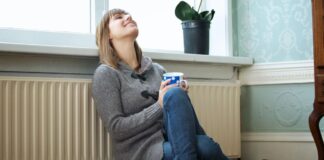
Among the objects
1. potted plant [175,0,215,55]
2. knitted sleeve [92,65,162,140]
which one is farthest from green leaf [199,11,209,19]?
knitted sleeve [92,65,162,140]

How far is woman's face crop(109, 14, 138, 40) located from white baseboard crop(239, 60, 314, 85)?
3.17ft

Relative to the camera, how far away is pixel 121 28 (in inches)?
91.5

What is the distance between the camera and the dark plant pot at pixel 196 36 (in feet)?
9.34

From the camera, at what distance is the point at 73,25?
2.63m

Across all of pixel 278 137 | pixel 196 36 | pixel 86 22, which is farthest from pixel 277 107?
pixel 86 22

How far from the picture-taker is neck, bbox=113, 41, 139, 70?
2348 millimetres

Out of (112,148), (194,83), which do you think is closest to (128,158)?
(112,148)

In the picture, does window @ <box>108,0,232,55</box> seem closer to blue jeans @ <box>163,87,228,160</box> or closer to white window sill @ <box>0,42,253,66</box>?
white window sill @ <box>0,42,253,66</box>

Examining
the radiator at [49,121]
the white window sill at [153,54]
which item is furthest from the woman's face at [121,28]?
the radiator at [49,121]

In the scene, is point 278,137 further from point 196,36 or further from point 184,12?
point 184,12

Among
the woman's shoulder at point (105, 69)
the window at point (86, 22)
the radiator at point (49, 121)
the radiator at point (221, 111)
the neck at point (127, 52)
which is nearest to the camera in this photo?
the radiator at point (49, 121)

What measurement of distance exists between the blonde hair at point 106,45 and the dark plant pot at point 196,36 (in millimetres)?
541

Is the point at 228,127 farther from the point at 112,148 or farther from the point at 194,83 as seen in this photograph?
the point at 112,148

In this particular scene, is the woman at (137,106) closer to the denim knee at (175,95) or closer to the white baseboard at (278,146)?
the denim knee at (175,95)
